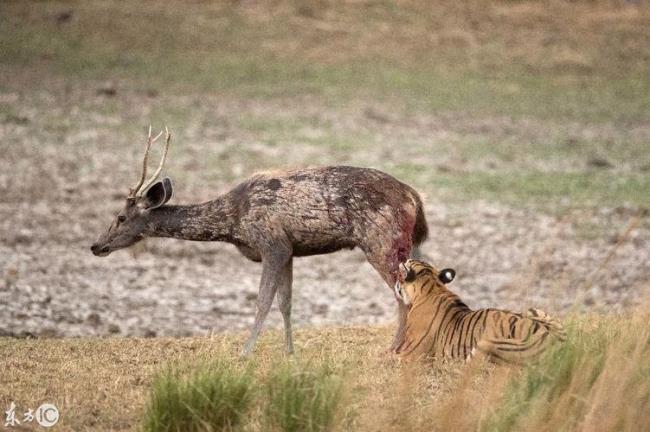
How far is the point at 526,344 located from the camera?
9.02m

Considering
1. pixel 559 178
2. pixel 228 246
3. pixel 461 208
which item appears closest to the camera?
pixel 228 246

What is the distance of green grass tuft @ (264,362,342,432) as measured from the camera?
312 inches

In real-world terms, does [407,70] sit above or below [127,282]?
above

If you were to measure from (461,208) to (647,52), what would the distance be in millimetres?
15290

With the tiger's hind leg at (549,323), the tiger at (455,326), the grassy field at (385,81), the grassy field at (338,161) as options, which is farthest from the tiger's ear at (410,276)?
the grassy field at (385,81)

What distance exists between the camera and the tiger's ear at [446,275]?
1004cm

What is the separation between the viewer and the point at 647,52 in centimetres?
3316

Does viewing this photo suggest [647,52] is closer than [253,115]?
No

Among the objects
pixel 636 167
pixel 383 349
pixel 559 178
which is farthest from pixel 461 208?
pixel 383 349

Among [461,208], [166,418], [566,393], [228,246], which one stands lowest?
[166,418]

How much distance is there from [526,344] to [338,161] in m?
13.3

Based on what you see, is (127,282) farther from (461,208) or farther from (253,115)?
(253,115)

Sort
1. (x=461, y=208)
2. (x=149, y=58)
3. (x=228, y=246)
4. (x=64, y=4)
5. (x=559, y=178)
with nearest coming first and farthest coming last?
1. (x=228, y=246)
2. (x=461, y=208)
3. (x=559, y=178)
4. (x=149, y=58)
5. (x=64, y=4)

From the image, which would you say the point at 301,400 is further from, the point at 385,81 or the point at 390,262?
the point at 385,81
